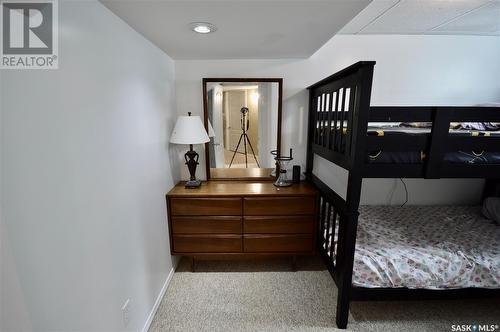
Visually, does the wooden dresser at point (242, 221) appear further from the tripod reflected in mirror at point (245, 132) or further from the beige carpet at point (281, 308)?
the tripod reflected in mirror at point (245, 132)

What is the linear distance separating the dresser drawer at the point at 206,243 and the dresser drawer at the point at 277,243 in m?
0.10

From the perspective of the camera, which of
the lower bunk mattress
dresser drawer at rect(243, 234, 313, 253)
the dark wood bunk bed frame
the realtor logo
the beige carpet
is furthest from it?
dresser drawer at rect(243, 234, 313, 253)

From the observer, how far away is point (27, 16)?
0.77 m

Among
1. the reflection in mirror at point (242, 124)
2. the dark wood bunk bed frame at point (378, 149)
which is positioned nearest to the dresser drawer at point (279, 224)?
the dark wood bunk bed frame at point (378, 149)

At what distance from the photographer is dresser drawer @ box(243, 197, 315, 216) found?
6.40ft

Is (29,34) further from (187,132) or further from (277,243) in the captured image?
(277,243)

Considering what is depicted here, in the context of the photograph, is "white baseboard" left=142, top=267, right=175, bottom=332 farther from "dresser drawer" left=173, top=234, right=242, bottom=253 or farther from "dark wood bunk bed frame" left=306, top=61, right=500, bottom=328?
"dark wood bunk bed frame" left=306, top=61, right=500, bottom=328

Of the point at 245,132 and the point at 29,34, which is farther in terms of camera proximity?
the point at 245,132

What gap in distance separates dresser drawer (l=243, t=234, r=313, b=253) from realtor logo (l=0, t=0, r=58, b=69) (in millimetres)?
1741

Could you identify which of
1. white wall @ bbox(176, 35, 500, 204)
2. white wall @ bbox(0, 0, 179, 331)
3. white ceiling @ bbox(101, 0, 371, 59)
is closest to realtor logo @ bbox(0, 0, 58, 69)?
Answer: white wall @ bbox(0, 0, 179, 331)

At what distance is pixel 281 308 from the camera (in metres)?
1.74

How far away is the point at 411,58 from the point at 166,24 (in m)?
2.27

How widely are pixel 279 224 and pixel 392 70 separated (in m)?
1.88

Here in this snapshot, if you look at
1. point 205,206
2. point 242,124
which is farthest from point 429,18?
point 205,206
